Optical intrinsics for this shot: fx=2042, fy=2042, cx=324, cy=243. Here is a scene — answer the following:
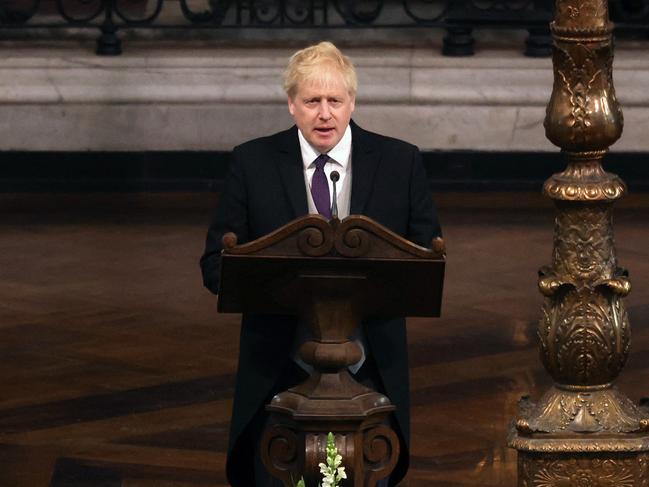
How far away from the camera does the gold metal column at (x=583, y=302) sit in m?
4.21

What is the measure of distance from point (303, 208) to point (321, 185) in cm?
7

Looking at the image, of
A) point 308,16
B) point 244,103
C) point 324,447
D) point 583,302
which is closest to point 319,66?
point 583,302

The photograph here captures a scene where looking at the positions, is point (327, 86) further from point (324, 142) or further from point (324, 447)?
point (324, 447)

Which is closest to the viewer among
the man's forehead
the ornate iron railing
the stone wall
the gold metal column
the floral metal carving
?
the gold metal column

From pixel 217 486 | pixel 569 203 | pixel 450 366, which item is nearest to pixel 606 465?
pixel 569 203

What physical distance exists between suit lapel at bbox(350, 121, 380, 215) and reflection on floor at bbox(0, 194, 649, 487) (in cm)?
190

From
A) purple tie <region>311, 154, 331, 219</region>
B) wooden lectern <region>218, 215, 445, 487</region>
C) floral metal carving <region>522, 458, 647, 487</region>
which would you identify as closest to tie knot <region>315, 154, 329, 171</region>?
purple tie <region>311, 154, 331, 219</region>

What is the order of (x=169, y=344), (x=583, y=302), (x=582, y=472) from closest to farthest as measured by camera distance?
1. (x=583, y=302)
2. (x=582, y=472)
3. (x=169, y=344)

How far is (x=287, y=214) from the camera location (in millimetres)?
4832

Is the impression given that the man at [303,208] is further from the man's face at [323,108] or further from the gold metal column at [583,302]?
the gold metal column at [583,302]

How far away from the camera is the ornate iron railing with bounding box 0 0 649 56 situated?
1170 centimetres

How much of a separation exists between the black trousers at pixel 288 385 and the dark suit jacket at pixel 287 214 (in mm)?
29

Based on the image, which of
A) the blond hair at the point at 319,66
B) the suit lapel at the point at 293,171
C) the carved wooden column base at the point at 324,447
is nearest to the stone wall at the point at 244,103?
the suit lapel at the point at 293,171

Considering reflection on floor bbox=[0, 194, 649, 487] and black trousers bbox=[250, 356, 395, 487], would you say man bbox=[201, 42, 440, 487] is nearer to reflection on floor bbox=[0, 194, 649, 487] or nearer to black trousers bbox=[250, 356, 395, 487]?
black trousers bbox=[250, 356, 395, 487]
